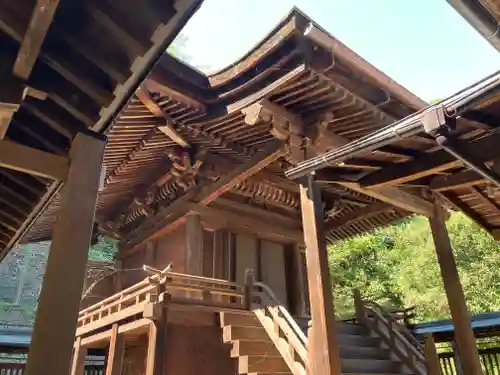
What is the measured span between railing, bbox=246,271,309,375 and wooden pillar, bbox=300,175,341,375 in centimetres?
78

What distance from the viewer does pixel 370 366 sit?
22.2ft

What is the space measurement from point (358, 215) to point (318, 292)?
195 inches

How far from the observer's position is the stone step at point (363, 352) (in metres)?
7.06

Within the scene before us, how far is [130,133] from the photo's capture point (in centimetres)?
716

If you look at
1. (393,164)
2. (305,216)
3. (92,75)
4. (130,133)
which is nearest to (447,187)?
(393,164)

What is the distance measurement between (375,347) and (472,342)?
9.92ft

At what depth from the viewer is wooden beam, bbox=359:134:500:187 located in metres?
3.39

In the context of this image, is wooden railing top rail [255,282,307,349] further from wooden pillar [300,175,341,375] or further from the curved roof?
the curved roof

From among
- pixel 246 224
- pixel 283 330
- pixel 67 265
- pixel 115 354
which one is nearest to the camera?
pixel 67 265

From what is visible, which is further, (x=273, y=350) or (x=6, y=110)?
(x=273, y=350)

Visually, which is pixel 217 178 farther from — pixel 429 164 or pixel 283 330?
pixel 429 164

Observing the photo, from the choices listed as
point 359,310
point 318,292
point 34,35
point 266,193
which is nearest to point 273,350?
point 318,292

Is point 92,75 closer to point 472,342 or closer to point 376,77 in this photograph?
point 376,77

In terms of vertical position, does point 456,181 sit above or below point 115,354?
above
